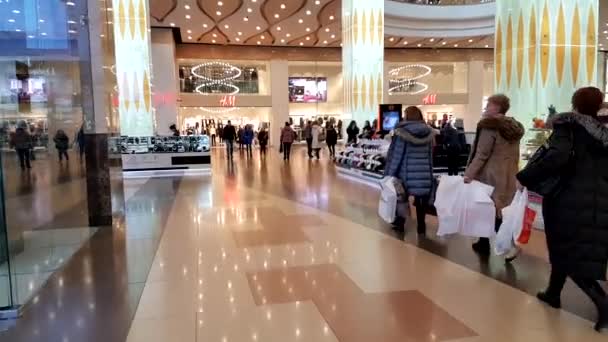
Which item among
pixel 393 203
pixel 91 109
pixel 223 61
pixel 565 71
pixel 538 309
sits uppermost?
pixel 223 61

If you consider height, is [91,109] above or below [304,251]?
above

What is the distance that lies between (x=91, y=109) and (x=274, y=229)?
8.81 ft

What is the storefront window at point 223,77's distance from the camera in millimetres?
27250

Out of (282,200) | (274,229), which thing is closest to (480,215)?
(274,229)

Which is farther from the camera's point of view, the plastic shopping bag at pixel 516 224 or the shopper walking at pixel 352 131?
the shopper walking at pixel 352 131

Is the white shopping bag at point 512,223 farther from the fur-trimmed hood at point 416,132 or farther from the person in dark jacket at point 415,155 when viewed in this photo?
the fur-trimmed hood at point 416,132

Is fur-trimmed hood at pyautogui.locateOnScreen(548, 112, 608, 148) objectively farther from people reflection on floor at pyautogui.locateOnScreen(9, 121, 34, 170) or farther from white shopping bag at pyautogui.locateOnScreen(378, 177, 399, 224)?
people reflection on floor at pyautogui.locateOnScreen(9, 121, 34, 170)

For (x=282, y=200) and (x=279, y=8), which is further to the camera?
(x=279, y=8)

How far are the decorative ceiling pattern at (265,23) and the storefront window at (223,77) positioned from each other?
1827 mm

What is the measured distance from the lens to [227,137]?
651 inches

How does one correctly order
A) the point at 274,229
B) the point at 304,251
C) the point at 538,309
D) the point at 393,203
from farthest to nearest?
the point at 274,229, the point at 393,203, the point at 304,251, the point at 538,309

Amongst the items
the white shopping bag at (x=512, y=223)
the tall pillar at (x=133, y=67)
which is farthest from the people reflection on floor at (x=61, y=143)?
the tall pillar at (x=133, y=67)

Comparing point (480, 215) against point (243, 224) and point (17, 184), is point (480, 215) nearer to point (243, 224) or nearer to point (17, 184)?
point (243, 224)

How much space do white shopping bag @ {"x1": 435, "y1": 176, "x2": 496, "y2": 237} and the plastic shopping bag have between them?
188 millimetres
